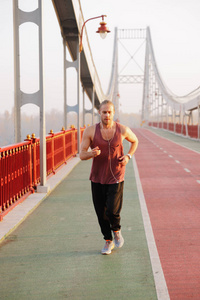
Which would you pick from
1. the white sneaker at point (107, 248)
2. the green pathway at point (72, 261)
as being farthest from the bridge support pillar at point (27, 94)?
the white sneaker at point (107, 248)

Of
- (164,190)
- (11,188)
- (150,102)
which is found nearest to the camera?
(11,188)

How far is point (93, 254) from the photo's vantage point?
573 cm

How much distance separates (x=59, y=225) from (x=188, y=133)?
41.5m

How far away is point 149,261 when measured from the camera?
5410 mm

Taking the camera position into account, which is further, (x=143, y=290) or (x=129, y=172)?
(x=129, y=172)

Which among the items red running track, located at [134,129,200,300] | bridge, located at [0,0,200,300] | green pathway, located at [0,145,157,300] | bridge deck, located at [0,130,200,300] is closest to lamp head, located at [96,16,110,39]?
bridge, located at [0,0,200,300]

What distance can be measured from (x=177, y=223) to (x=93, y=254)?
2.14m

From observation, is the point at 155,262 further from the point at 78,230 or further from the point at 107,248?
the point at 78,230

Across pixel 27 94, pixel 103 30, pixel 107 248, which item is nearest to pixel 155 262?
pixel 107 248

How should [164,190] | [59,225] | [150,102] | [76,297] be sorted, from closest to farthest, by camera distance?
[76,297]
[59,225]
[164,190]
[150,102]

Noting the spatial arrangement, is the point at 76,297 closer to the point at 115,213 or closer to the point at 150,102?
the point at 115,213

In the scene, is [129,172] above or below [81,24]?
below

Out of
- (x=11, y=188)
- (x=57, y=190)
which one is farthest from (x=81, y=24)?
(x=11, y=188)

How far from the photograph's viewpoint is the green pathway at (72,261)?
4473 mm
